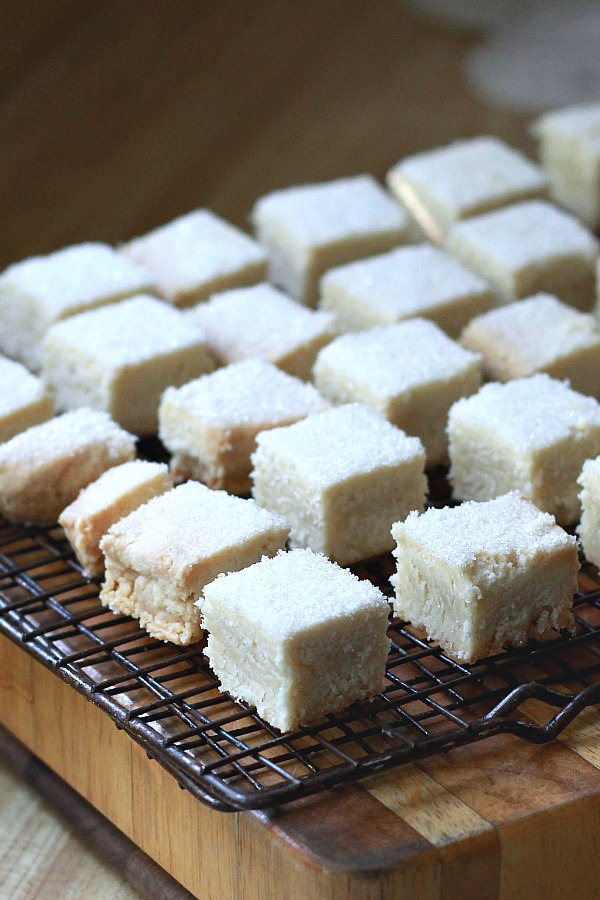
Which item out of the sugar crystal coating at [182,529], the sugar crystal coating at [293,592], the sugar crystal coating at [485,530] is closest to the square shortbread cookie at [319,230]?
the sugar crystal coating at [182,529]

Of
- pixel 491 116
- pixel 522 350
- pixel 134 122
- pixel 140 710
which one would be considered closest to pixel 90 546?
pixel 140 710

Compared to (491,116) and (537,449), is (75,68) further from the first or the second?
(537,449)

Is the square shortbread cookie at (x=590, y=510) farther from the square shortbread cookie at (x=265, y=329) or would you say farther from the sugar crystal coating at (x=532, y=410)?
the square shortbread cookie at (x=265, y=329)

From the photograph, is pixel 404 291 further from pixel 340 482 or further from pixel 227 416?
pixel 340 482

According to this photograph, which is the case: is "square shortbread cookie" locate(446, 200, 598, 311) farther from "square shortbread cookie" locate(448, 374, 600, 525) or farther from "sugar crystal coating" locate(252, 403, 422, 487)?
"sugar crystal coating" locate(252, 403, 422, 487)

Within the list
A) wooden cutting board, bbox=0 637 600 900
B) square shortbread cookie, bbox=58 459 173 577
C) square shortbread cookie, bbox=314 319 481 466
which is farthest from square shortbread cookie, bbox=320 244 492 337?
wooden cutting board, bbox=0 637 600 900

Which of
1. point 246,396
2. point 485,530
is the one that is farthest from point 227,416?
point 485,530
